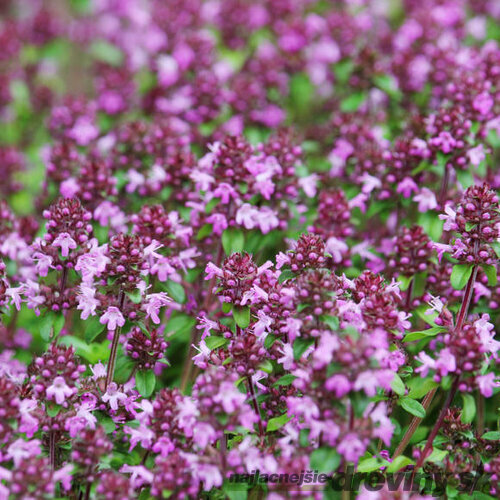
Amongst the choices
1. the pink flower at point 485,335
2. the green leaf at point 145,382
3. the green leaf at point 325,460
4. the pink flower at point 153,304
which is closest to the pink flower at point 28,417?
the green leaf at point 145,382

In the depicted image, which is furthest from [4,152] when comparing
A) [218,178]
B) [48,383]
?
[48,383]

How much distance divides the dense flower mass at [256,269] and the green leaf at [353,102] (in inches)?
3.4

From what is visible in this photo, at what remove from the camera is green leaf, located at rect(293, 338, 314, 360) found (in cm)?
283

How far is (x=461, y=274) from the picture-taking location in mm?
3207

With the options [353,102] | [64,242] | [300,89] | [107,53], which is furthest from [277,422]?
[107,53]

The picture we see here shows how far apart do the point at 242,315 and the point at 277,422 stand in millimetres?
508

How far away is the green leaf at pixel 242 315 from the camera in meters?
3.19

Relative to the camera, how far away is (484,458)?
128 inches

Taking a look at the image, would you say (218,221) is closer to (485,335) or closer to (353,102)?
(485,335)

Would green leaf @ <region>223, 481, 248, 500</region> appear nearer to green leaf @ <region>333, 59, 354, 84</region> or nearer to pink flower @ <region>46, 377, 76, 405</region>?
pink flower @ <region>46, 377, 76, 405</region>

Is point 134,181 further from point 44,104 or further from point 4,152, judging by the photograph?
point 44,104

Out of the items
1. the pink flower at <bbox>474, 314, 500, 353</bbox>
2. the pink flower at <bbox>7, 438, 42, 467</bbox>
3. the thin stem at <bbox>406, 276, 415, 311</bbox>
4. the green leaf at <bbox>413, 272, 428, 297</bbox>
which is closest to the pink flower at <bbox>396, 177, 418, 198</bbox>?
the green leaf at <bbox>413, 272, 428, 297</bbox>

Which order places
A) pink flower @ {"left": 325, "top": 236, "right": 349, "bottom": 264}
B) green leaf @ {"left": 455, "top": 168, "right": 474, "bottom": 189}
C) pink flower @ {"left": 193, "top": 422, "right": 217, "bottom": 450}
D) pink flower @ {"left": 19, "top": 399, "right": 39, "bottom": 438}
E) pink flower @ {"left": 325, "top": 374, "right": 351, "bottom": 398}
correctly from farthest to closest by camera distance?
green leaf @ {"left": 455, "top": 168, "right": 474, "bottom": 189} → pink flower @ {"left": 325, "top": 236, "right": 349, "bottom": 264} → pink flower @ {"left": 19, "top": 399, "right": 39, "bottom": 438} → pink flower @ {"left": 193, "top": 422, "right": 217, "bottom": 450} → pink flower @ {"left": 325, "top": 374, "right": 351, "bottom": 398}

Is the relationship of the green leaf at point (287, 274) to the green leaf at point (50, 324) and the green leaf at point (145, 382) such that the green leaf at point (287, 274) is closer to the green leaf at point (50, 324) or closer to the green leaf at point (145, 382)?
the green leaf at point (145, 382)
